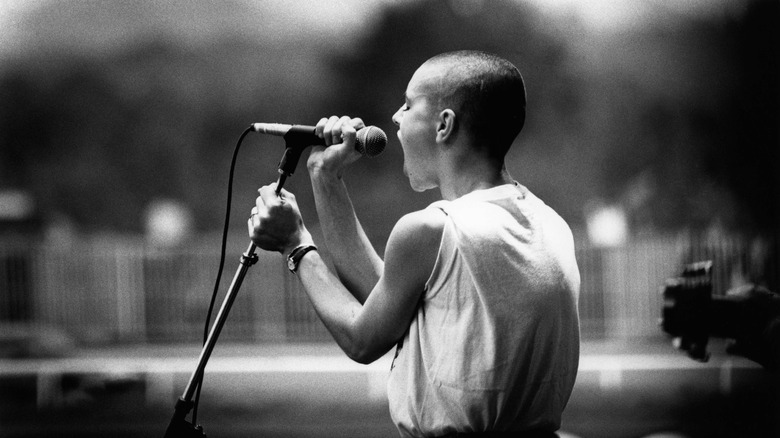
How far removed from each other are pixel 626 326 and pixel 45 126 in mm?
4158

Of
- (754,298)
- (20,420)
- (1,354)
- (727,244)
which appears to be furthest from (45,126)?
(754,298)

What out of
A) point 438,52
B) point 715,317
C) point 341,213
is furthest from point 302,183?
point 341,213

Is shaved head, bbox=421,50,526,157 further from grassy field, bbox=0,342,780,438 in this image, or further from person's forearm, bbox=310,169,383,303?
grassy field, bbox=0,342,780,438

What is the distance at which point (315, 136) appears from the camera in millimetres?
1345

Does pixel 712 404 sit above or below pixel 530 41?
below

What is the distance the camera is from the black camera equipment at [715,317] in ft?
5.16

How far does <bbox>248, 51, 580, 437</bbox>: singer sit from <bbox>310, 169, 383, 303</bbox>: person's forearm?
58 mm

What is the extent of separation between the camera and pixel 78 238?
227 inches

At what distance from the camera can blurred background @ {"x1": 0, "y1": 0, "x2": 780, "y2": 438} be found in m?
4.71

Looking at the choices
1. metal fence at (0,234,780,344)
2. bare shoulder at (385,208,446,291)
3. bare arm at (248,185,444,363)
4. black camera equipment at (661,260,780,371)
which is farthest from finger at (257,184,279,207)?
metal fence at (0,234,780,344)

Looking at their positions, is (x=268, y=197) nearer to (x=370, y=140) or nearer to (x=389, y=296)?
(x=370, y=140)

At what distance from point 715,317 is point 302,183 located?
4686mm

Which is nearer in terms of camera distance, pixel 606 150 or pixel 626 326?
pixel 626 326

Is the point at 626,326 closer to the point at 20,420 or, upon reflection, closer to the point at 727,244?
the point at 727,244
